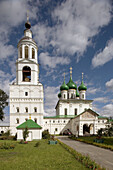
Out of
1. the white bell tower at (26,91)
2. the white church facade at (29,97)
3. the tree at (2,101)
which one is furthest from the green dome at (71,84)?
the tree at (2,101)

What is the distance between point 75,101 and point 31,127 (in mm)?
20794

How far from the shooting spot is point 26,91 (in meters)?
33.1

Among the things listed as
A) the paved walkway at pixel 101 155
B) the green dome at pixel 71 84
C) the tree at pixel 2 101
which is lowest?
the paved walkway at pixel 101 155

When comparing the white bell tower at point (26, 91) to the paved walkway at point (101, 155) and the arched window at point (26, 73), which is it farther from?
the paved walkway at point (101, 155)

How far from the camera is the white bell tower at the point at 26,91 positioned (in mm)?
32375

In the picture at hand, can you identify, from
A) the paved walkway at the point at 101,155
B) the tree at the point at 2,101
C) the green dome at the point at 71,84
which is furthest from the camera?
the green dome at the point at 71,84

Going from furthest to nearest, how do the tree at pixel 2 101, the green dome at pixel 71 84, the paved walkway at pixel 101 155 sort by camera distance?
the green dome at pixel 71 84
the tree at pixel 2 101
the paved walkway at pixel 101 155

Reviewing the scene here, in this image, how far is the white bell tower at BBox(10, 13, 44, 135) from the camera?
106ft

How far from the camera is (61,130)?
37.0m

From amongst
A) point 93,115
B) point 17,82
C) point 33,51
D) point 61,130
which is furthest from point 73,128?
point 33,51

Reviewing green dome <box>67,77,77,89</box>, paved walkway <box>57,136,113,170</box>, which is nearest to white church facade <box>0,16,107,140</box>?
green dome <box>67,77,77,89</box>

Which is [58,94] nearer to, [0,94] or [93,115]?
[93,115]

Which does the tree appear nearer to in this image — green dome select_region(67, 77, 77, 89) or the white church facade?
the white church facade

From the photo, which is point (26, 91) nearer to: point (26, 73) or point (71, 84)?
point (26, 73)
